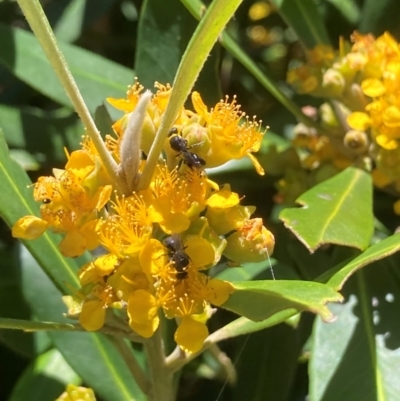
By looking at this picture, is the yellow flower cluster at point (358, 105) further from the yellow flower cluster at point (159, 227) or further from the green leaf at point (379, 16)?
the yellow flower cluster at point (159, 227)

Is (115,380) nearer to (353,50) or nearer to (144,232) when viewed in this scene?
(144,232)

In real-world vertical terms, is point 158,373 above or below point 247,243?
below

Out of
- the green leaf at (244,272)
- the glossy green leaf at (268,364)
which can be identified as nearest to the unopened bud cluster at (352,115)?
the green leaf at (244,272)

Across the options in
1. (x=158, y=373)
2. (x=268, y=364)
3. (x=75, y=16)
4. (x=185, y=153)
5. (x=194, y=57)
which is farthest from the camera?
(x=75, y=16)

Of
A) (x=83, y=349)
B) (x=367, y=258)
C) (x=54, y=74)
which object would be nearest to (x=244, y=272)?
(x=83, y=349)

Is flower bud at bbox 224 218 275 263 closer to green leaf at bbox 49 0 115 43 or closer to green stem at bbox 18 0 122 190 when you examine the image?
green stem at bbox 18 0 122 190

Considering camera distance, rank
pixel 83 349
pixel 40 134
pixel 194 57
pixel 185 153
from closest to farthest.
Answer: pixel 194 57 < pixel 185 153 < pixel 83 349 < pixel 40 134

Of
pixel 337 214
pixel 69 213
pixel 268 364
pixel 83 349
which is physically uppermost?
pixel 69 213

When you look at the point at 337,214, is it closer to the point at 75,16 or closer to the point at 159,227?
the point at 159,227
